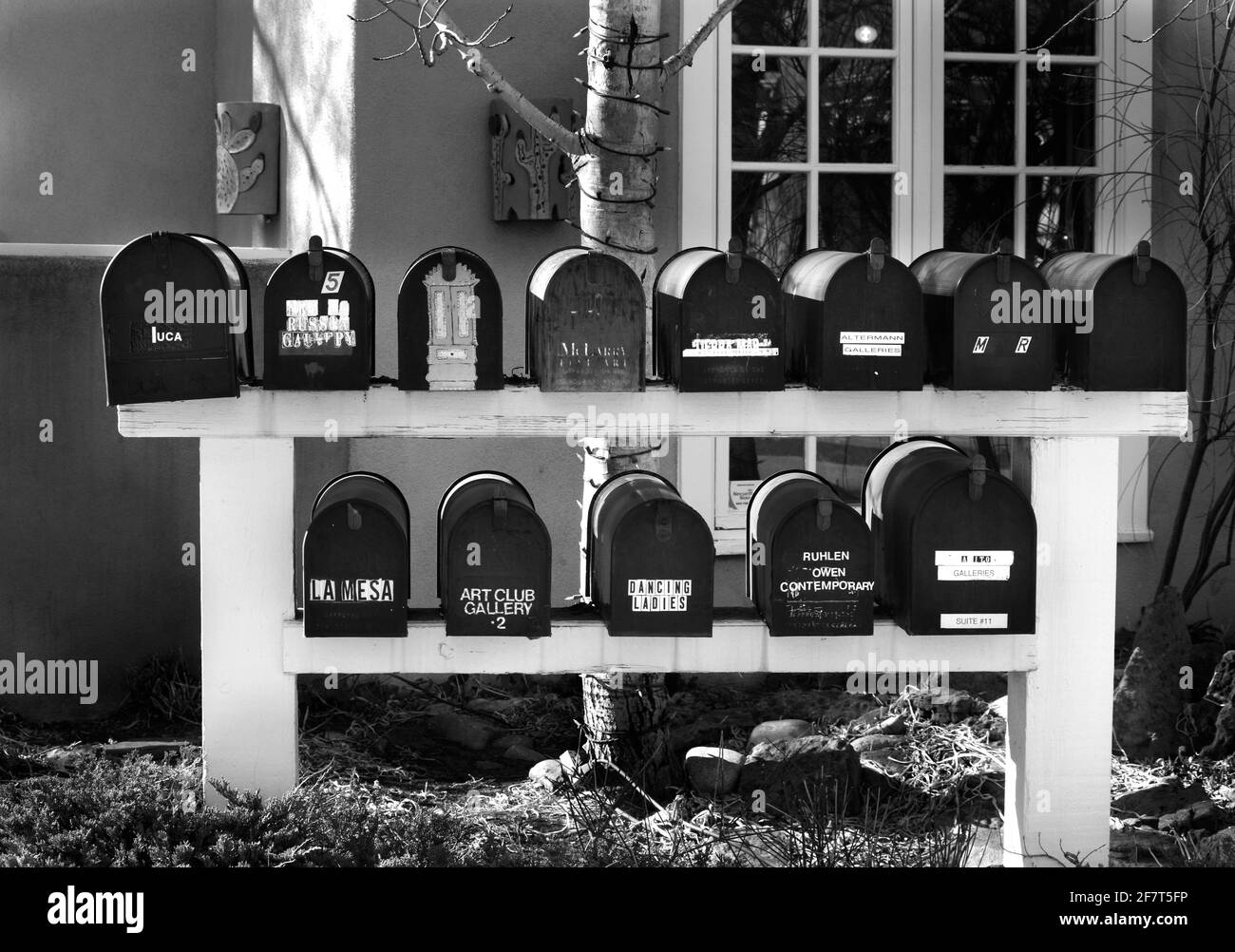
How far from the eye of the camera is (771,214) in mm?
5668

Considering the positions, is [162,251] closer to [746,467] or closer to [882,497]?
[882,497]

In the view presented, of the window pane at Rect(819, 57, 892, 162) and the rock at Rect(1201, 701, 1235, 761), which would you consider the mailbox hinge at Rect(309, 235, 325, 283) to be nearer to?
the window pane at Rect(819, 57, 892, 162)

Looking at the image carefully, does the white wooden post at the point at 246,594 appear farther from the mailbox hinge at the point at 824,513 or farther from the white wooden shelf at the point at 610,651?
the mailbox hinge at the point at 824,513

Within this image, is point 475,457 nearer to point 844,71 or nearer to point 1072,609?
point 844,71

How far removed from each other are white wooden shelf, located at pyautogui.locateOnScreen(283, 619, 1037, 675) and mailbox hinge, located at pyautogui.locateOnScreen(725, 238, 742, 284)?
2.58 ft

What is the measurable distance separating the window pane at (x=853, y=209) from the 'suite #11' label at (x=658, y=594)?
2.63 m

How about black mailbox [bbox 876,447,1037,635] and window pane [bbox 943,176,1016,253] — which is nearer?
black mailbox [bbox 876,447,1037,635]

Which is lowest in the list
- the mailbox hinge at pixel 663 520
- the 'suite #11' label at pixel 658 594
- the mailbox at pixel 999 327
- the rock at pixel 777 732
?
the rock at pixel 777 732

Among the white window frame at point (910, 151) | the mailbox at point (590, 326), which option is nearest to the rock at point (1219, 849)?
the mailbox at point (590, 326)

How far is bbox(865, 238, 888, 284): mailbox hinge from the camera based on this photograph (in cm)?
327

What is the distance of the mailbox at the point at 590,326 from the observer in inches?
130

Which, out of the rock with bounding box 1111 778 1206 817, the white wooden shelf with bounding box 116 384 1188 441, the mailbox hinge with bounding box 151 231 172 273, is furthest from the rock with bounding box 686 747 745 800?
the mailbox hinge with bounding box 151 231 172 273

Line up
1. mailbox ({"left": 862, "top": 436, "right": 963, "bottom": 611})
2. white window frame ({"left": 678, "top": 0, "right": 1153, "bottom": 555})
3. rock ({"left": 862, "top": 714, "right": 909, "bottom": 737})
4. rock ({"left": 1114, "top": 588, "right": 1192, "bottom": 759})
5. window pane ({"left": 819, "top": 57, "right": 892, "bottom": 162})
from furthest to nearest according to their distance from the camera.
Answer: window pane ({"left": 819, "top": 57, "right": 892, "bottom": 162}), white window frame ({"left": 678, "top": 0, "right": 1153, "bottom": 555}), rock ({"left": 862, "top": 714, "right": 909, "bottom": 737}), rock ({"left": 1114, "top": 588, "right": 1192, "bottom": 759}), mailbox ({"left": 862, "top": 436, "right": 963, "bottom": 611})
